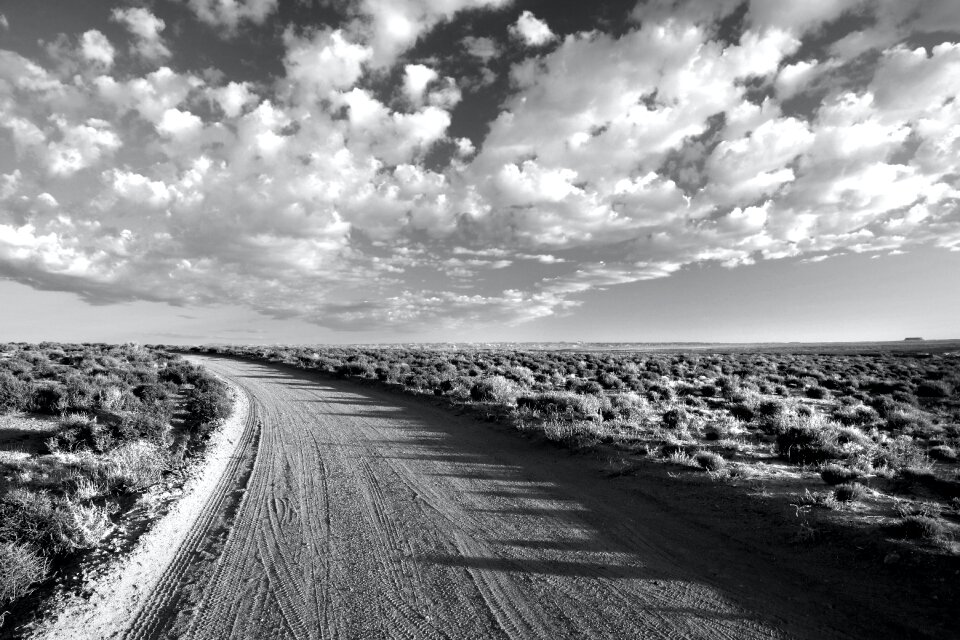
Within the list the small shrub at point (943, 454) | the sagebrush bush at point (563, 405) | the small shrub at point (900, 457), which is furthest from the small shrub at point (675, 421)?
the small shrub at point (943, 454)

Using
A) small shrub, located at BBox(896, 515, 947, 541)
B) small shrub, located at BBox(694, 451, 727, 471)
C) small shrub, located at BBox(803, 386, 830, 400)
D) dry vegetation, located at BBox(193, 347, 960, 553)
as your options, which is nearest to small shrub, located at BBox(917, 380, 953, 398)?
dry vegetation, located at BBox(193, 347, 960, 553)

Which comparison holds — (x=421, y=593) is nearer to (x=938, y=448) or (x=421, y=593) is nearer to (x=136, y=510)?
(x=136, y=510)

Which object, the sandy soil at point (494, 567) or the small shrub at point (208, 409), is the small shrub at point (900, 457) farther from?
the small shrub at point (208, 409)

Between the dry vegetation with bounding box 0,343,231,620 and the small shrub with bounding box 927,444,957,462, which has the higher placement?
the dry vegetation with bounding box 0,343,231,620

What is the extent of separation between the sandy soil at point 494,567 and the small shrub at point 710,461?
1.00m

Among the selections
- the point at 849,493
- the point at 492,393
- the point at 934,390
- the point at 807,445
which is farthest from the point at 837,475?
the point at 934,390

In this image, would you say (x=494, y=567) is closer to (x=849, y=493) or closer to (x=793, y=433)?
(x=849, y=493)

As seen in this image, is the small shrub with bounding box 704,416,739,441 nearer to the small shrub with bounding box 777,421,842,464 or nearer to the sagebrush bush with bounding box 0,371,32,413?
the small shrub with bounding box 777,421,842,464

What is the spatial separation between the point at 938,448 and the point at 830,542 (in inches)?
347

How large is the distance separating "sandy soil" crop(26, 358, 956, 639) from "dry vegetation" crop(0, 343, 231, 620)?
4.10 feet

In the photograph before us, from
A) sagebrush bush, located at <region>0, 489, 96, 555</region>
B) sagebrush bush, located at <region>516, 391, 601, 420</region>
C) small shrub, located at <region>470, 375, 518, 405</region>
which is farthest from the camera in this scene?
small shrub, located at <region>470, 375, 518, 405</region>

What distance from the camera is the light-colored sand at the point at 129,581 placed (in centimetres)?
475

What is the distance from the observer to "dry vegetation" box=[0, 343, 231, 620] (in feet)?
20.1

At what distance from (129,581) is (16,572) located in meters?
1.08
